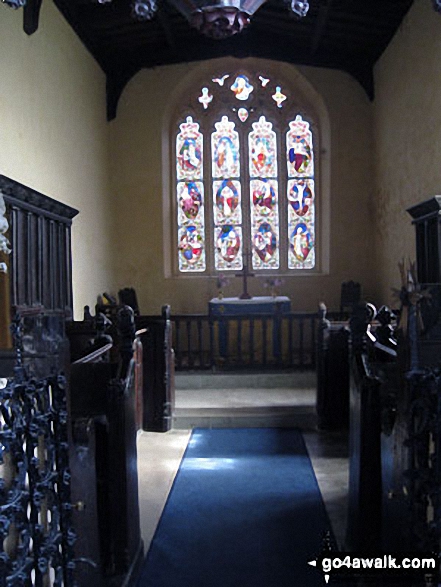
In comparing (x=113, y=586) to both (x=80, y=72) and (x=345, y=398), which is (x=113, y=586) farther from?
(x=80, y=72)

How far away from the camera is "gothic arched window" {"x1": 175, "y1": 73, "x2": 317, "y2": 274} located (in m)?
8.69

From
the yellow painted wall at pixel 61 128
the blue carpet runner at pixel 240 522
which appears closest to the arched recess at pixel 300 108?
the yellow painted wall at pixel 61 128

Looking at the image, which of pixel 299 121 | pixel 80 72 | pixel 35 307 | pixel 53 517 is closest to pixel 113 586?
pixel 53 517

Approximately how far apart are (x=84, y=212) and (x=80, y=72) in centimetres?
173

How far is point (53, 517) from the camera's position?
1.56m

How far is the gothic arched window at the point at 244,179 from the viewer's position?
869cm

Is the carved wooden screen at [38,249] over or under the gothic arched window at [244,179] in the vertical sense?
under

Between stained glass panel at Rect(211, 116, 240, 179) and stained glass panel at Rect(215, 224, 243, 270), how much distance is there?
31.8 inches

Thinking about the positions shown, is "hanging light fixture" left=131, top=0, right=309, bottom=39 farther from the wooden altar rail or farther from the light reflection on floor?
the wooden altar rail

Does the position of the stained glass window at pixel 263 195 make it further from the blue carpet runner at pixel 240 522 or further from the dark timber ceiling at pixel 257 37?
the blue carpet runner at pixel 240 522

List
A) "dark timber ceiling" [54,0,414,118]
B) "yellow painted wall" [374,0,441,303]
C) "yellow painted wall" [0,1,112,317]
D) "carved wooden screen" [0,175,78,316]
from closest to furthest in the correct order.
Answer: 1. "carved wooden screen" [0,175,78,316]
2. "yellow painted wall" [0,1,112,317]
3. "yellow painted wall" [374,0,441,303]
4. "dark timber ceiling" [54,0,414,118]

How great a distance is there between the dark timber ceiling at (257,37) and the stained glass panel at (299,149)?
0.90m

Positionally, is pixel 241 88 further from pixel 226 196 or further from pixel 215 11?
pixel 215 11

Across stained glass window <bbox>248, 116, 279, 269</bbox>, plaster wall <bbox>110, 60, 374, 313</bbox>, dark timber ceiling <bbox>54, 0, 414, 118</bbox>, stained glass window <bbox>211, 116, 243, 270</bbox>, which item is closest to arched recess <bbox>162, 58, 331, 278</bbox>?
plaster wall <bbox>110, 60, 374, 313</bbox>
